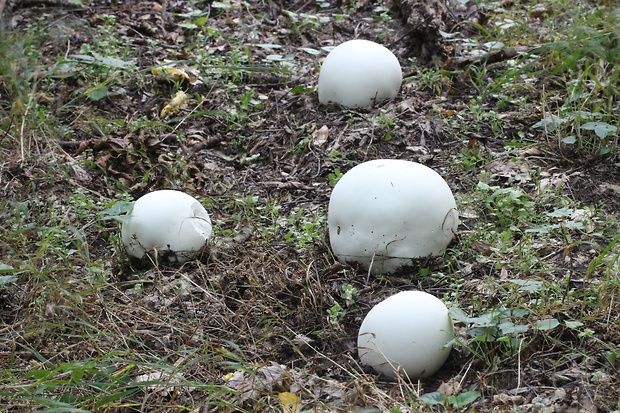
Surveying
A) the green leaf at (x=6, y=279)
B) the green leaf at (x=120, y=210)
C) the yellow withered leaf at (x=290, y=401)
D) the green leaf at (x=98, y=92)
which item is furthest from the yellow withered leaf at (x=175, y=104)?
the yellow withered leaf at (x=290, y=401)

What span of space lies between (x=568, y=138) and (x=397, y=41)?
7.79 feet

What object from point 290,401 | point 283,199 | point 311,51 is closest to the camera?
point 290,401

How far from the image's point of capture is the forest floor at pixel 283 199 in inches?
132

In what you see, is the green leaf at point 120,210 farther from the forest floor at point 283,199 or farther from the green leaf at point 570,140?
the green leaf at point 570,140

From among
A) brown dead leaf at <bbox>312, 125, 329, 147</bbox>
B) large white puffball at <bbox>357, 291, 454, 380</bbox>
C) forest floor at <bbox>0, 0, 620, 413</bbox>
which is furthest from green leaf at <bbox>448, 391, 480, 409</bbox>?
brown dead leaf at <bbox>312, 125, 329, 147</bbox>

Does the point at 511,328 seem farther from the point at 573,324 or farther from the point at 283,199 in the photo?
the point at 283,199

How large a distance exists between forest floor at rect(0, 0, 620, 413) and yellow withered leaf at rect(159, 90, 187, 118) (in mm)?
17

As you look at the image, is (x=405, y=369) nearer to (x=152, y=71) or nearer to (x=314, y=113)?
(x=314, y=113)

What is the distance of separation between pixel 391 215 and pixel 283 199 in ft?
4.53

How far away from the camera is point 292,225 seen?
4812 millimetres

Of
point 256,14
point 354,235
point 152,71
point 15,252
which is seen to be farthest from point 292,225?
point 256,14

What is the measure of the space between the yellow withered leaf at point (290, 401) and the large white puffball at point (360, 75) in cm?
300

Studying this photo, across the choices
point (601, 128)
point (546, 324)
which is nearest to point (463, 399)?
point (546, 324)

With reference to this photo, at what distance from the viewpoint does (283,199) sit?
519 centimetres
